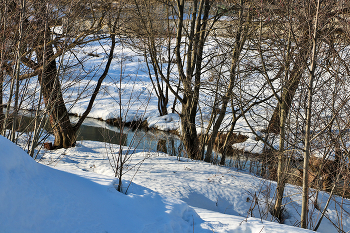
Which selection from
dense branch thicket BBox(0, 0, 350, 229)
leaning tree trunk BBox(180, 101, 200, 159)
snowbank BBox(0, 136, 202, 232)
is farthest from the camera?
leaning tree trunk BBox(180, 101, 200, 159)

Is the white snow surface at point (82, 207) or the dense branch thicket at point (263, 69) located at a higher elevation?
the dense branch thicket at point (263, 69)

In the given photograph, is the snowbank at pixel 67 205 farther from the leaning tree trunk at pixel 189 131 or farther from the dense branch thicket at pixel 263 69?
the leaning tree trunk at pixel 189 131

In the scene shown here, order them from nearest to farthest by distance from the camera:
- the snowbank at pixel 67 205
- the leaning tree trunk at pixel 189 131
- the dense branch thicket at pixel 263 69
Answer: the snowbank at pixel 67 205 → the dense branch thicket at pixel 263 69 → the leaning tree trunk at pixel 189 131

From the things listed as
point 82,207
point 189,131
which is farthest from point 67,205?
point 189,131

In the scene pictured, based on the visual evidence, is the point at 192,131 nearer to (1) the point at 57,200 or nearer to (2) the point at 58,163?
(2) the point at 58,163

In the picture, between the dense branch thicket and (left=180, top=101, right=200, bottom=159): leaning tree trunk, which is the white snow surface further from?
(left=180, top=101, right=200, bottom=159): leaning tree trunk

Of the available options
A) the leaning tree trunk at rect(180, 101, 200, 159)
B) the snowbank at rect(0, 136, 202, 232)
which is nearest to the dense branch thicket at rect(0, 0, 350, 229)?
the leaning tree trunk at rect(180, 101, 200, 159)

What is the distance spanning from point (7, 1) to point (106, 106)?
10738mm

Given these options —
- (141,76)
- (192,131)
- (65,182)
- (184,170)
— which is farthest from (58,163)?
(141,76)

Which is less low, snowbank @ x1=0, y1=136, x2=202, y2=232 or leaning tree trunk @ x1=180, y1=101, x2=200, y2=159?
leaning tree trunk @ x1=180, y1=101, x2=200, y2=159

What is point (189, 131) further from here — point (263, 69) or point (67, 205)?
point (67, 205)

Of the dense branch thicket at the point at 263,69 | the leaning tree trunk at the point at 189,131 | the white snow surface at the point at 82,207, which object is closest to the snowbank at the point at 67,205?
the white snow surface at the point at 82,207

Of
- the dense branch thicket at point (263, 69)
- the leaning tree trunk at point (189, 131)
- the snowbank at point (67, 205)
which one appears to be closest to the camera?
the snowbank at point (67, 205)

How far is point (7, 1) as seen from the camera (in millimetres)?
4336
